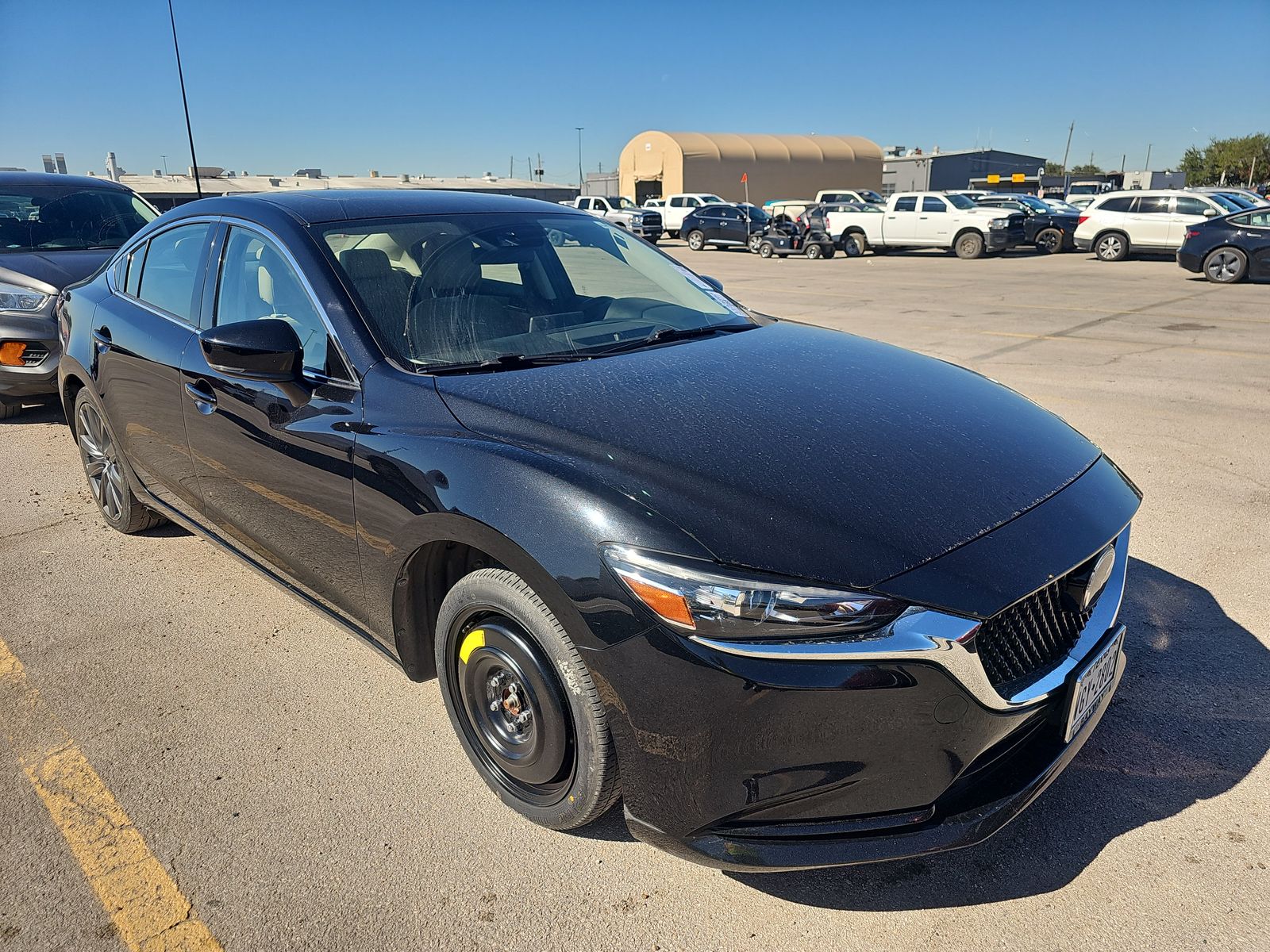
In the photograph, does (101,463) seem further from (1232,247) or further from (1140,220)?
(1140,220)

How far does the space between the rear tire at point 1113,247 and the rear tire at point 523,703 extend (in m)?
23.4

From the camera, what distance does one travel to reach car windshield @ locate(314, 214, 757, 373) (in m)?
2.78

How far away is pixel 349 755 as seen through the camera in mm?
2803

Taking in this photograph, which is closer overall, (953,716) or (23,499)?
(953,716)

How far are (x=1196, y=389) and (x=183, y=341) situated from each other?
299 inches

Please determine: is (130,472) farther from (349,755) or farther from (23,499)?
(349,755)

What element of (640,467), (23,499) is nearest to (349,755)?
(640,467)

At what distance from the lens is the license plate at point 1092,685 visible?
209 centimetres

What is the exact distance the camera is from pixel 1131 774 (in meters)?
2.60

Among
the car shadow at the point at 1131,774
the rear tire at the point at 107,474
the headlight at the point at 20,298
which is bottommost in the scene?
the car shadow at the point at 1131,774

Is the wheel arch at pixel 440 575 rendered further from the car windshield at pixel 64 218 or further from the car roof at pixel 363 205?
the car windshield at pixel 64 218

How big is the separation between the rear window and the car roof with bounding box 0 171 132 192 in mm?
21597

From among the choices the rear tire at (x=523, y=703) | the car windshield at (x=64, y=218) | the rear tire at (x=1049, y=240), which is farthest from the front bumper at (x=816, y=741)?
the rear tire at (x=1049, y=240)

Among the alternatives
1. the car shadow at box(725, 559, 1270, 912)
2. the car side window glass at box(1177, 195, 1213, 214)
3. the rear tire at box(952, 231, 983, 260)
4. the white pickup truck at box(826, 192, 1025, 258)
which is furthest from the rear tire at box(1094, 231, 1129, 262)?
the car shadow at box(725, 559, 1270, 912)
